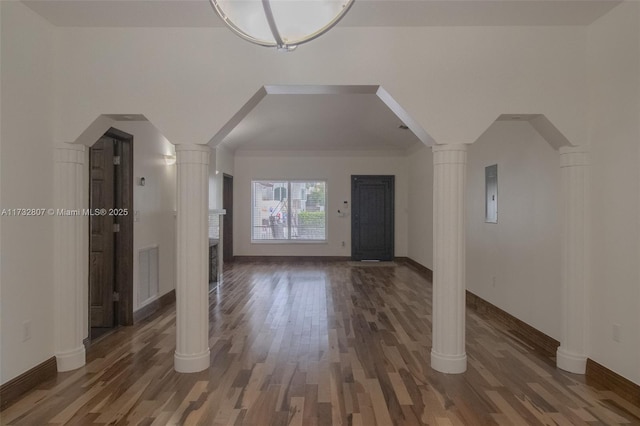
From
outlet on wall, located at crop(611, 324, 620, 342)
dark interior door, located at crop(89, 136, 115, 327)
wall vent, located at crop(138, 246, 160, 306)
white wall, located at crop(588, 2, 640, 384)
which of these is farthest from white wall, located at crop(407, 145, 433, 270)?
dark interior door, located at crop(89, 136, 115, 327)

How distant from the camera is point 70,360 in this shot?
2973 mm

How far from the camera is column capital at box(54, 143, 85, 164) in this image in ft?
9.59

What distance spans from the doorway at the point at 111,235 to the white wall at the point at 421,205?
5.21m

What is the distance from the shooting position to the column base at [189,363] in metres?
2.93

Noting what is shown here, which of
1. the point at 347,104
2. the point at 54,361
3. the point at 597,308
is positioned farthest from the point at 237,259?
the point at 597,308

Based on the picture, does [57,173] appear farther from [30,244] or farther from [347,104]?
[347,104]

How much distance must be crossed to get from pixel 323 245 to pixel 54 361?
269 inches

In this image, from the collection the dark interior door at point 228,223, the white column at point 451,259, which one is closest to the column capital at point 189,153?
the white column at point 451,259

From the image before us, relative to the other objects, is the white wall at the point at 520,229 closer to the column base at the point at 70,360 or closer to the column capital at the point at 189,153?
the column capital at the point at 189,153

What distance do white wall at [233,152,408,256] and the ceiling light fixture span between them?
26.3ft

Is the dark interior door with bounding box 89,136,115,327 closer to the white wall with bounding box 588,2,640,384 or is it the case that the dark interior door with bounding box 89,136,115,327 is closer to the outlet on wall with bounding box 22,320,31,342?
the outlet on wall with bounding box 22,320,31,342

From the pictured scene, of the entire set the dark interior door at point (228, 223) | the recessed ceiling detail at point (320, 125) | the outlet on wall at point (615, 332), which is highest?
the recessed ceiling detail at point (320, 125)

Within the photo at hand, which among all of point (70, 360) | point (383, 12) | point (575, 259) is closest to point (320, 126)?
point (383, 12)

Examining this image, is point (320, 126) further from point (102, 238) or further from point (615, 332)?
point (615, 332)
